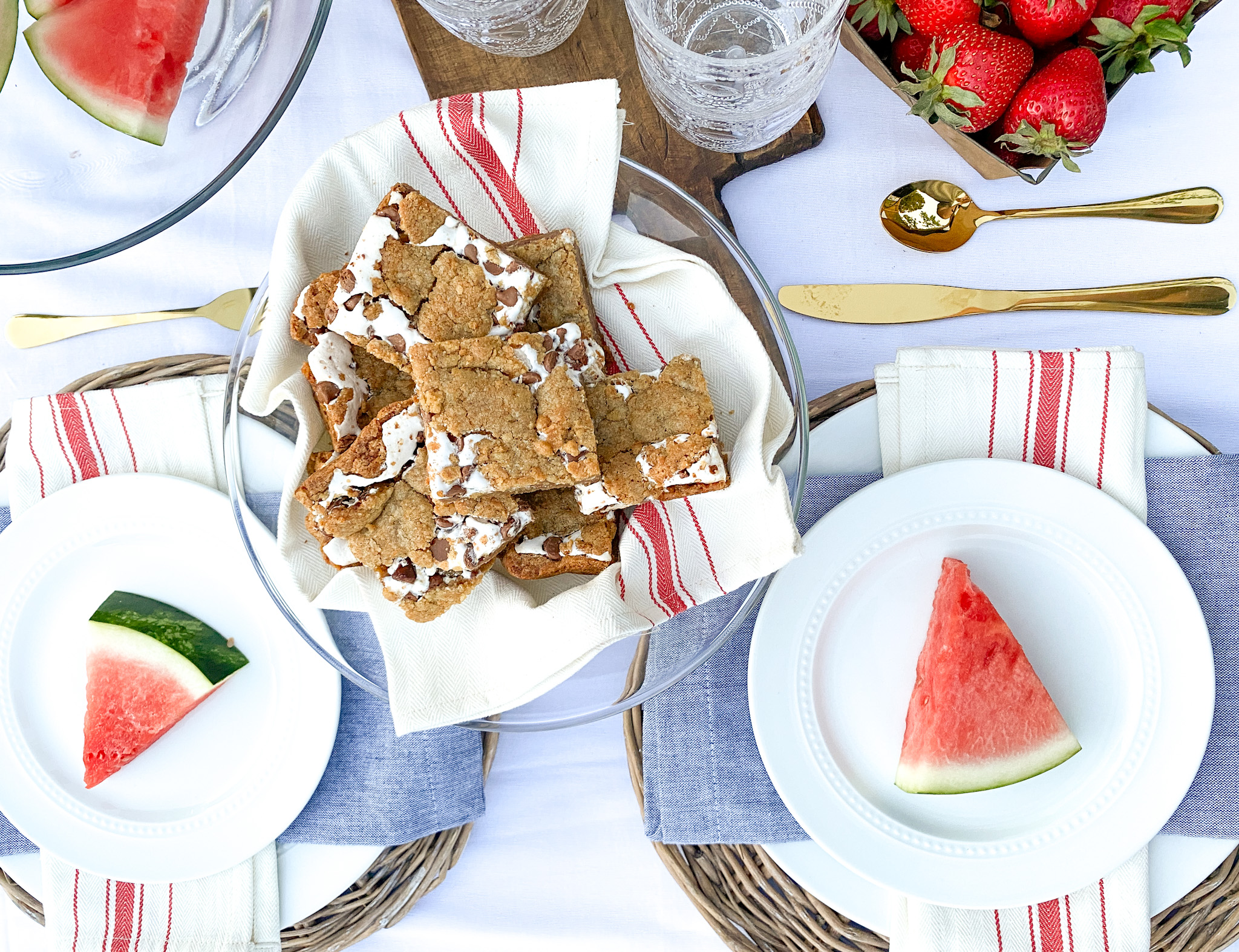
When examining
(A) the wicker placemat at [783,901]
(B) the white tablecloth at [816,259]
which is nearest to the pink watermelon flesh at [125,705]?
(B) the white tablecloth at [816,259]

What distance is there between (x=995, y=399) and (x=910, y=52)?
1.51 ft

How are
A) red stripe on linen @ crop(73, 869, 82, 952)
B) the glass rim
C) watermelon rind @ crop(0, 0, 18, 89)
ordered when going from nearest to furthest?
watermelon rind @ crop(0, 0, 18, 89)
the glass rim
red stripe on linen @ crop(73, 869, 82, 952)

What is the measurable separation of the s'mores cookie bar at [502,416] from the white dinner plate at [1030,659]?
37cm

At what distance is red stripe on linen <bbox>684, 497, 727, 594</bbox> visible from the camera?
114 centimetres

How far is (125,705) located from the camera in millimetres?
1241

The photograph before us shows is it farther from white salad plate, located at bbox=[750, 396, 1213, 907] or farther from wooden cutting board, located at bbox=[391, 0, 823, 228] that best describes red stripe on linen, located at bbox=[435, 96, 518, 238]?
white salad plate, located at bbox=[750, 396, 1213, 907]

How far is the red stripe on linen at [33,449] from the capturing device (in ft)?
4.25

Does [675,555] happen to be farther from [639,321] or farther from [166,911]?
[166,911]

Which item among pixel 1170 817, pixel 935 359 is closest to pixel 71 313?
pixel 935 359

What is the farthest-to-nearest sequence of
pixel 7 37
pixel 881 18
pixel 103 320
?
pixel 103 320 → pixel 881 18 → pixel 7 37

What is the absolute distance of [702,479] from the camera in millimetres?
1040

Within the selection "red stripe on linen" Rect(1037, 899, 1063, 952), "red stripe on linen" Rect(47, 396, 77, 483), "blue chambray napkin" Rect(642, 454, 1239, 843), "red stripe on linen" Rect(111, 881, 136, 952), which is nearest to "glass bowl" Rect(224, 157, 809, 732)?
"blue chambray napkin" Rect(642, 454, 1239, 843)

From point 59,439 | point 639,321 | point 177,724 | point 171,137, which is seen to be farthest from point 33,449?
point 639,321

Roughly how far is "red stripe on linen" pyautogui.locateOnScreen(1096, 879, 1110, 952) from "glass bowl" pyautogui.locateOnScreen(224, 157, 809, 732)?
1.94 feet
